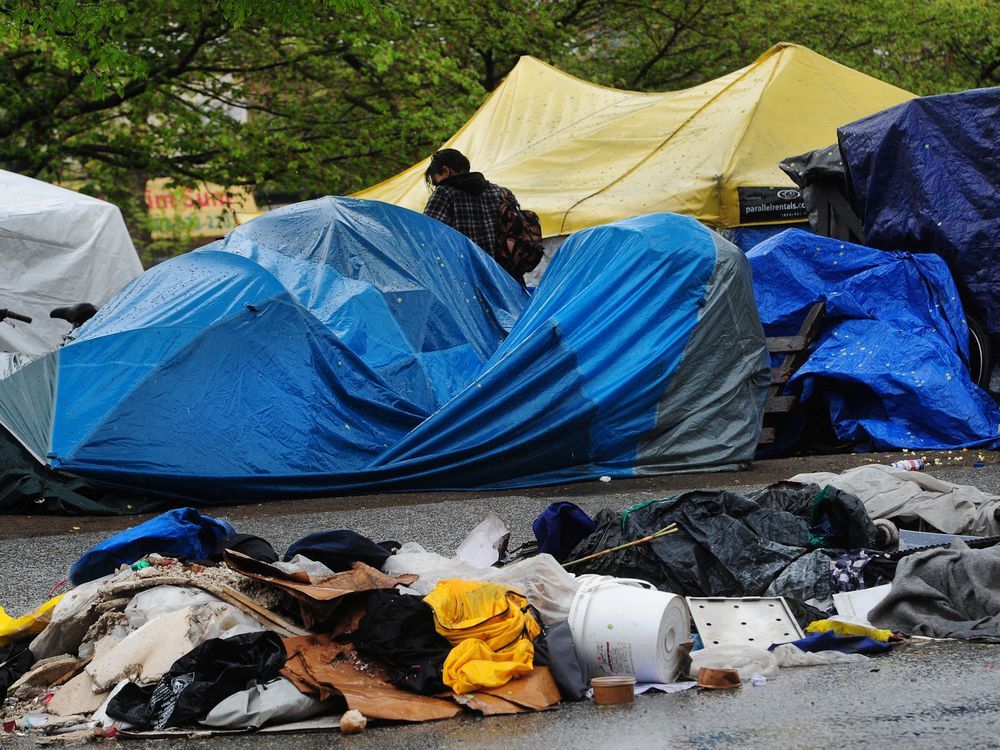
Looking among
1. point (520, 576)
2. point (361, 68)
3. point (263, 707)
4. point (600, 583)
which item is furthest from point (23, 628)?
point (361, 68)

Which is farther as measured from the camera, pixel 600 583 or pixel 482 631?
pixel 600 583

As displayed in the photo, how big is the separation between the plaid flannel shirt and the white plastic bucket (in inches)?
234

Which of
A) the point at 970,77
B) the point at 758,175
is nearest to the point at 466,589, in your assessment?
the point at 758,175

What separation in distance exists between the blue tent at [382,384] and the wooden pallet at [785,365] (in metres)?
0.83

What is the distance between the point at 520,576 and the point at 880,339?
5.33 meters

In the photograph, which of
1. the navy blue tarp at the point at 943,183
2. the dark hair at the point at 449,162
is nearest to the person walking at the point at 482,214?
the dark hair at the point at 449,162

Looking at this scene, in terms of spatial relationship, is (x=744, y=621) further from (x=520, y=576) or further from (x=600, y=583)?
(x=520, y=576)

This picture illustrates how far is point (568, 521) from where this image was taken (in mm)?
5699

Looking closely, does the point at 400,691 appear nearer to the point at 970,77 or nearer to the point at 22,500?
the point at 22,500

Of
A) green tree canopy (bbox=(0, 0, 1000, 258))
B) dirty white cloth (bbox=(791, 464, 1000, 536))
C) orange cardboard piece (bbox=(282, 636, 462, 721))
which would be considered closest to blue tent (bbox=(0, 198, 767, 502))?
dirty white cloth (bbox=(791, 464, 1000, 536))

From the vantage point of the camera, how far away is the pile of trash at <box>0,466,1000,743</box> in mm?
4188

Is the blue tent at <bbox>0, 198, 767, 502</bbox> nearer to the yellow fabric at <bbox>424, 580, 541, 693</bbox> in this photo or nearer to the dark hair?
the dark hair

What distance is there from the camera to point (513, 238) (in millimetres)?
10297

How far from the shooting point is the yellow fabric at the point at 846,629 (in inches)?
182
